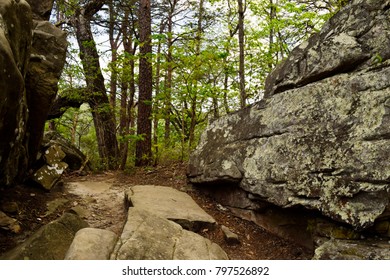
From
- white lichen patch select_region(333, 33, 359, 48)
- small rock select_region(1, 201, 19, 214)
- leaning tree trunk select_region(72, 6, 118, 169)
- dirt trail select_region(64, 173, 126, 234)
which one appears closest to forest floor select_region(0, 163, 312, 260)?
dirt trail select_region(64, 173, 126, 234)

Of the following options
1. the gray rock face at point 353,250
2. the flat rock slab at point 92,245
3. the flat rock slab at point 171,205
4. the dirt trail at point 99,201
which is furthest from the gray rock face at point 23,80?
the gray rock face at point 353,250

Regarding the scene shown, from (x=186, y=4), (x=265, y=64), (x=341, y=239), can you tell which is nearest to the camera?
(x=341, y=239)

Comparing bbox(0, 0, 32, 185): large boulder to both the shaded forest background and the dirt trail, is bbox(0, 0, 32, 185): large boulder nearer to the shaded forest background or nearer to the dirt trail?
the dirt trail

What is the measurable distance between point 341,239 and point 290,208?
865 millimetres

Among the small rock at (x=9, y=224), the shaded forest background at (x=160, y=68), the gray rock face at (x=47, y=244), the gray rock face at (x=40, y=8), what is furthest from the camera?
the shaded forest background at (x=160, y=68)

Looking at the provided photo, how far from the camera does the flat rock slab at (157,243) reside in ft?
11.6

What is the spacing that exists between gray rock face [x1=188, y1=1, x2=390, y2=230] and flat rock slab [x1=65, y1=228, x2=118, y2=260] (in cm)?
277

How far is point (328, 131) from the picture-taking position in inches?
178

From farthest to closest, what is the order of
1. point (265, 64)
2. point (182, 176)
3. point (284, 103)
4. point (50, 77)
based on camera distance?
point (265, 64) < point (182, 176) < point (50, 77) < point (284, 103)

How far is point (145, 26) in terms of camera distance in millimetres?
9836

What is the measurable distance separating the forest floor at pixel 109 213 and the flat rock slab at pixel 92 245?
52.3 inches

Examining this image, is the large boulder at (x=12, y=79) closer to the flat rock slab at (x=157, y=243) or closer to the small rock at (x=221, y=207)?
the flat rock slab at (x=157, y=243)

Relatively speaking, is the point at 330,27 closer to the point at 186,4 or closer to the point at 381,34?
the point at 381,34

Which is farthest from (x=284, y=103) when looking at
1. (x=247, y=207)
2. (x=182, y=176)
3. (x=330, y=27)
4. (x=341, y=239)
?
(x=182, y=176)
